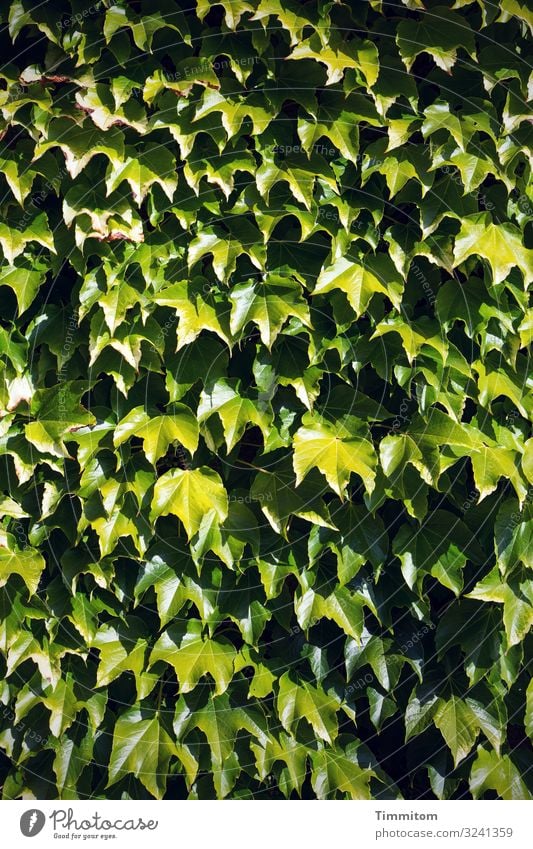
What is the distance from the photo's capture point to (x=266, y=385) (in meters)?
2.27

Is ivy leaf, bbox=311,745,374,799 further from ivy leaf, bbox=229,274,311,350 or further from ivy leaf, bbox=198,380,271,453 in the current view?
ivy leaf, bbox=229,274,311,350

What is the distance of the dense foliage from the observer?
2.24 metres

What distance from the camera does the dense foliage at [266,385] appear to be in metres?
2.24

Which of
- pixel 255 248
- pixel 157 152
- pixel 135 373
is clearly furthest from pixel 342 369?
pixel 157 152

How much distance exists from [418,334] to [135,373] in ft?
2.86

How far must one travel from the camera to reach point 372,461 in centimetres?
223

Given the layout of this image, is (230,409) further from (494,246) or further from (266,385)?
(494,246)

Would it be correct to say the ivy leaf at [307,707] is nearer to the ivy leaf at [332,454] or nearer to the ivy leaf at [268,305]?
the ivy leaf at [332,454]

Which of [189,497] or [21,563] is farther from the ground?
[189,497]

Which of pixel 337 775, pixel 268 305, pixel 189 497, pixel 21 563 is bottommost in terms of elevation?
pixel 337 775

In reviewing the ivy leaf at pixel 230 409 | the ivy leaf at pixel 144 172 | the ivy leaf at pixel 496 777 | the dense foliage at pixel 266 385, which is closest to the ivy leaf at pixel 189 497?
the dense foliage at pixel 266 385

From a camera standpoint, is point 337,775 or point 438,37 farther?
point 337,775

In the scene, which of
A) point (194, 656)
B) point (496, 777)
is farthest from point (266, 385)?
point (496, 777)

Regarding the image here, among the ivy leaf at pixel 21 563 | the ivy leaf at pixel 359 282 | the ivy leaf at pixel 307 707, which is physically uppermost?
the ivy leaf at pixel 359 282
